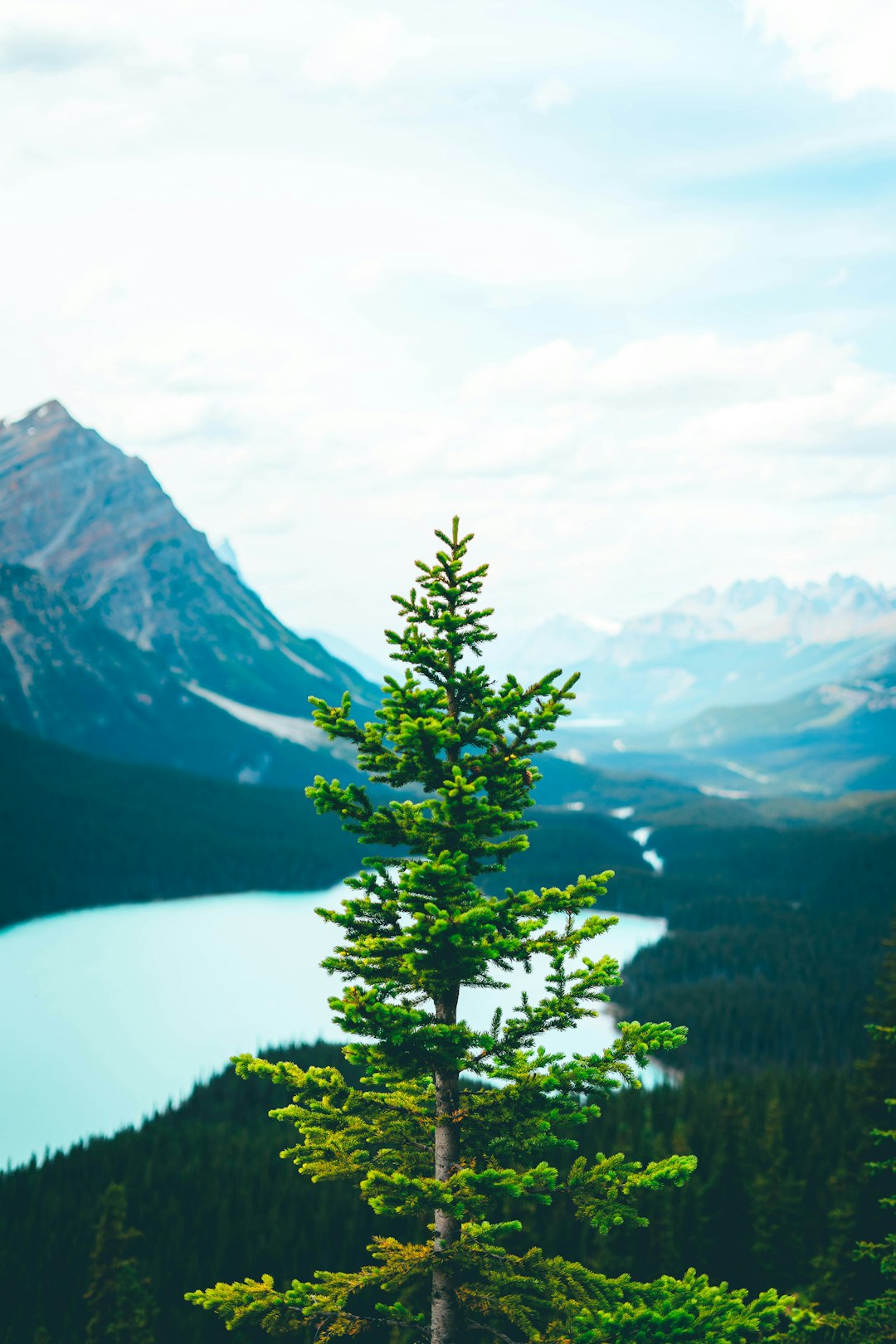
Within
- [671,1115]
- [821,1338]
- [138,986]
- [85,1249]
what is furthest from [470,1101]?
[138,986]

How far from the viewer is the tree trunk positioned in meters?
15.0

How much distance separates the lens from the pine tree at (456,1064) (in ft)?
47.3

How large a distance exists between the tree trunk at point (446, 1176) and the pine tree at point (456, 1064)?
26 millimetres

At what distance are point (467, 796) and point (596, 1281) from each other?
711cm

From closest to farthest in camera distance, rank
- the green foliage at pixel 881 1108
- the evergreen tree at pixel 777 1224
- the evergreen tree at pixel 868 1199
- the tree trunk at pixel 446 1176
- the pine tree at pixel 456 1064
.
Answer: the pine tree at pixel 456 1064 < the tree trunk at pixel 446 1176 < the green foliage at pixel 881 1108 < the evergreen tree at pixel 868 1199 < the evergreen tree at pixel 777 1224

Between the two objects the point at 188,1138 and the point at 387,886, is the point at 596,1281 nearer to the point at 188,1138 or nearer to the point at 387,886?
the point at 387,886

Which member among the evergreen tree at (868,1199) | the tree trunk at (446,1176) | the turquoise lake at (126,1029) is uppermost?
the tree trunk at (446,1176)

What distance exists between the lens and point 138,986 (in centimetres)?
18338

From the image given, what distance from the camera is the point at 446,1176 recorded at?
613 inches

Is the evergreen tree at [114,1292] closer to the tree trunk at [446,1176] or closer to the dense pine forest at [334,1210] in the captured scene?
the dense pine forest at [334,1210]

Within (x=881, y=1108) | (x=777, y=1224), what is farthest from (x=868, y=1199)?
(x=777, y=1224)

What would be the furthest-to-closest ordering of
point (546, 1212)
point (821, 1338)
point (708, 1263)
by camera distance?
point (546, 1212), point (708, 1263), point (821, 1338)

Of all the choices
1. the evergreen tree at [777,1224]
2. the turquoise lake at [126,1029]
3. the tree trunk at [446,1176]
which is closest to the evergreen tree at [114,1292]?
the evergreen tree at [777,1224]

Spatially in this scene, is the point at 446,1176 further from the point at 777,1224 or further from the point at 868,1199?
the point at 777,1224
